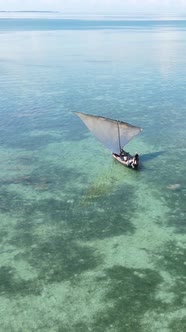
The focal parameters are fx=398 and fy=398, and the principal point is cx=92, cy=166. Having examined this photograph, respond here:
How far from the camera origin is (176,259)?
20.9 meters

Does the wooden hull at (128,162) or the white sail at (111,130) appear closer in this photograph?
the wooden hull at (128,162)

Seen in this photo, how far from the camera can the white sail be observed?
3142 centimetres

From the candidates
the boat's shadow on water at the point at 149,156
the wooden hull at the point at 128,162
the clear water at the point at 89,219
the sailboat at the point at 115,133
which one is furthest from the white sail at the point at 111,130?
the boat's shadow on water at the point at 149,156

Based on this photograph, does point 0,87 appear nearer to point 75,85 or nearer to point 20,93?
point 20,93

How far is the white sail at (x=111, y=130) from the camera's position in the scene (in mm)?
31422

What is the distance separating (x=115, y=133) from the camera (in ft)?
105

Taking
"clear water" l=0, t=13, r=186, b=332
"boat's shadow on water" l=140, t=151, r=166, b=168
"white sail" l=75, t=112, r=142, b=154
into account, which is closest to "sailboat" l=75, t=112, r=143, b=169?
"white sail" l=75, t=112, r=142, b=154

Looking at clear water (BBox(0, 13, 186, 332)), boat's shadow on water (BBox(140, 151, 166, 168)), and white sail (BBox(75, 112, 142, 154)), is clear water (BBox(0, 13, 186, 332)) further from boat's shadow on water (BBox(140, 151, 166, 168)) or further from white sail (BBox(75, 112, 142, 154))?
white sail (BBox(75, 112, 142, 154))

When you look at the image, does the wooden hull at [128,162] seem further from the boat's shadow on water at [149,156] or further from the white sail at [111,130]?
the boat's shadow on water at [149,156]

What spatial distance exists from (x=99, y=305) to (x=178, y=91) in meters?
42.3

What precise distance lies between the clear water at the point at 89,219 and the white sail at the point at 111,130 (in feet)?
5.84

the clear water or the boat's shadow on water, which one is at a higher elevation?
the boat's shadow on water

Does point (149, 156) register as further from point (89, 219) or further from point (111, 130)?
point (89, 219)

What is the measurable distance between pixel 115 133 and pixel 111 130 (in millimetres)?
404
